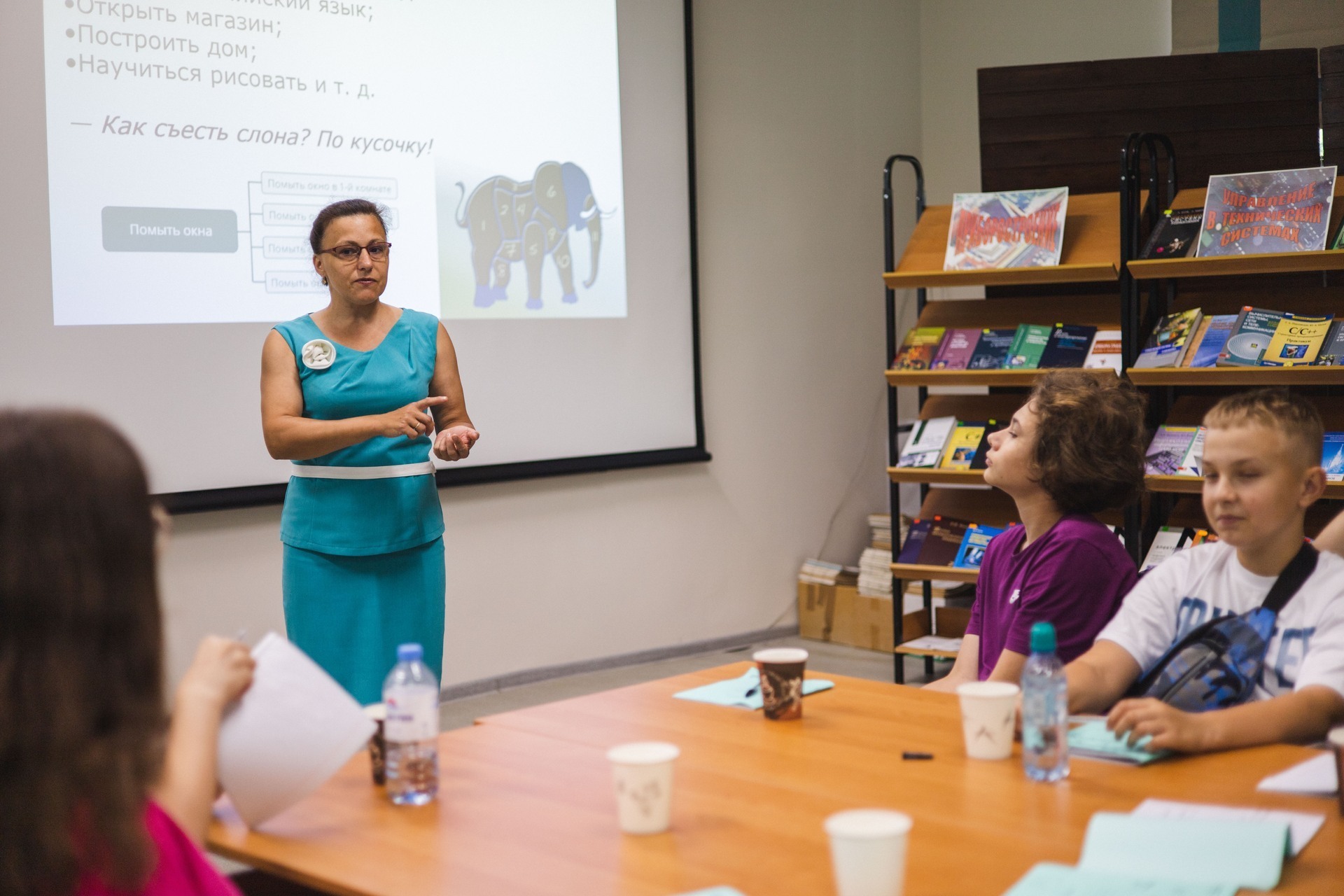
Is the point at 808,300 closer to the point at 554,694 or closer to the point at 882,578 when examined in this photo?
the point at 882,578

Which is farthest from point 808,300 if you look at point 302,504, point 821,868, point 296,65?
point 821,868

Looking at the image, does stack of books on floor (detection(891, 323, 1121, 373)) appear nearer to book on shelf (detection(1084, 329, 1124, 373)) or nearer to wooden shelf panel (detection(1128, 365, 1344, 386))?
book on shelf (detection(1084, 329, 1124, 373))

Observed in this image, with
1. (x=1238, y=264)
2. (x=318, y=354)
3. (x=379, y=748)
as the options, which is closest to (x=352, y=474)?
(x=318, y=354)

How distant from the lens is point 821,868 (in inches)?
49.1

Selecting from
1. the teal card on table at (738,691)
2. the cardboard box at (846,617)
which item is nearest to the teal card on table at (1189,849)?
the teal card on table at (738,691)

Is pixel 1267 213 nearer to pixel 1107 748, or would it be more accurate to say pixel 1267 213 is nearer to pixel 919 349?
pixel 919 349

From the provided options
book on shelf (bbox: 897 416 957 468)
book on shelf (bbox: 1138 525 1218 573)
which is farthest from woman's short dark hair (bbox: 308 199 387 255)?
book on shelf (bbox: 1138 525 1218 573)

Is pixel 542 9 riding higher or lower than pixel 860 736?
higher

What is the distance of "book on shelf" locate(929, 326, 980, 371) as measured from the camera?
175 inches

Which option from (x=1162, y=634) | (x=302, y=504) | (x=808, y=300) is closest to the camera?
(x=1162, y=634)

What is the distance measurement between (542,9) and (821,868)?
3.97m

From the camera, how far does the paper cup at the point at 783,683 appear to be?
72.1 inches

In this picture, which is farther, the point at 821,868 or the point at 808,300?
the point at 808,300

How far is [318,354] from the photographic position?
275 centimetres
